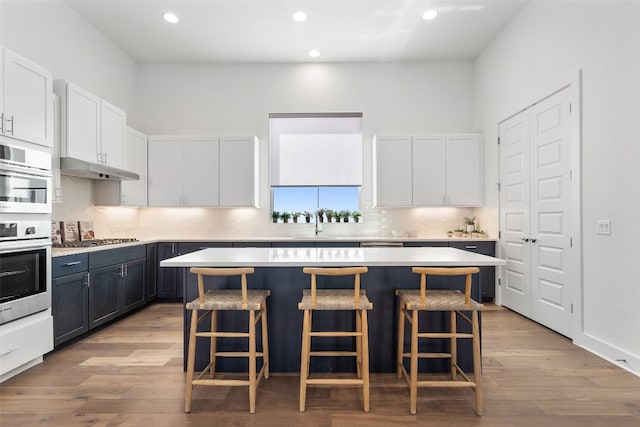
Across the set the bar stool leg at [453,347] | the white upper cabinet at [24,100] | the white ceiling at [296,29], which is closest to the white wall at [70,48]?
the white ceiling at [296,29]

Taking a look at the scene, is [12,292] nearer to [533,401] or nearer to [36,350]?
[36,350]

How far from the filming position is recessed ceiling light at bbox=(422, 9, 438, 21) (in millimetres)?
4035

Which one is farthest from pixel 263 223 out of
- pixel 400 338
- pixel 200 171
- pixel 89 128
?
pixel 400 338

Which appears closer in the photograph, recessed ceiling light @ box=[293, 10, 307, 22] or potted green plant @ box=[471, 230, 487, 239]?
recessed ceiling light @ box=[293, 10, 307, 22]

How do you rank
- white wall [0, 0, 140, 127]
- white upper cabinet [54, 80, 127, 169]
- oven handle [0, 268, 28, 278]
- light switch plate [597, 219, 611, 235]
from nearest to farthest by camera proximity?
oven handle [0, 268, 28, 278], light switch plate [597, 219, 611, 235], white wall [0, 0, 140, 127], white upper cabinet [54, 80, 127, 169]

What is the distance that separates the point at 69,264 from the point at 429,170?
4.43m

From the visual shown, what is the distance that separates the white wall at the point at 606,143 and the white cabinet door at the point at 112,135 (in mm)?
4908

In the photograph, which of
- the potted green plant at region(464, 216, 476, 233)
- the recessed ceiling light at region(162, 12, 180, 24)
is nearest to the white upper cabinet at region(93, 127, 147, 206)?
the recessed ceiling light at region(162, 12, 180, 24)

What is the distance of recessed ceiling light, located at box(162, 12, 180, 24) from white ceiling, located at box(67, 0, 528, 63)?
7 centimetres

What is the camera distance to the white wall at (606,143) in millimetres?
2621

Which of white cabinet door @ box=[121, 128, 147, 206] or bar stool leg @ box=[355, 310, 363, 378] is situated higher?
white cabinet door @ box=[121, 128, 147, 206]

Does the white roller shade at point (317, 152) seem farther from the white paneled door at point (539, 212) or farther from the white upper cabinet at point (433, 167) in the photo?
the white paneled door at point (539, 212)

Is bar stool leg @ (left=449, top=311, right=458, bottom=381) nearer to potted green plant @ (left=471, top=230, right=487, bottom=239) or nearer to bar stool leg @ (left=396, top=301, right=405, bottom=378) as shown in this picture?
bar stool leg @ (left=396, top=301, right=405, bottom=378)

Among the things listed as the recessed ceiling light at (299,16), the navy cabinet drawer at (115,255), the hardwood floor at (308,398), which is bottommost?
the hardwood floor at (308,398)
